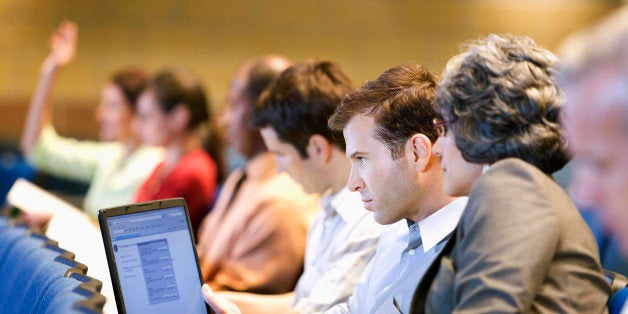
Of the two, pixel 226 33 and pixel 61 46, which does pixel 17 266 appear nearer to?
pixel 61 46

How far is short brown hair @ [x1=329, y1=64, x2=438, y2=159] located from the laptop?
54 cm

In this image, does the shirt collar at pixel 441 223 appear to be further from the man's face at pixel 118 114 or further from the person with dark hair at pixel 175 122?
the man's face at pixel 118 114

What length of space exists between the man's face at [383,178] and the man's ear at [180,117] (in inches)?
86.2

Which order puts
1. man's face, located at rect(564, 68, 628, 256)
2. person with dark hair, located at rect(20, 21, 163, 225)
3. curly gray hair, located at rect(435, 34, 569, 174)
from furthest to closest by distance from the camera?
person with dark hair, located at rect(20, 21, 163, 225) → curly gray hair, located at rect(435, 34, 569, 174) → man's face, located at rect(564, 68, 628, 256)

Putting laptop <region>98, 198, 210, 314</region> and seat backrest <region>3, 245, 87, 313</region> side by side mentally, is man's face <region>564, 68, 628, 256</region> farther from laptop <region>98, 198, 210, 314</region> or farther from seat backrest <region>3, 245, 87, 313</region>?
seat backrest <region>3, 245, 87, 313</region>

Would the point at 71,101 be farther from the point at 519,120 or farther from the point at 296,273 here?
the point at 519,120

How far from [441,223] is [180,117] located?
2415 millimetres

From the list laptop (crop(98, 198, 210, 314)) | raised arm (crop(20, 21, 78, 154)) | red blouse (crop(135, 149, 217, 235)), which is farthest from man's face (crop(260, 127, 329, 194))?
raised arm (crop(20, 21, 78, 154))

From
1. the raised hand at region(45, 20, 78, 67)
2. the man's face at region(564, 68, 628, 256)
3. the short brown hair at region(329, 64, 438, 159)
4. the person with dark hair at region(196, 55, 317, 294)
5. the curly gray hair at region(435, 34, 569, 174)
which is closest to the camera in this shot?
the man's face at region(564, 68, 628, 256)

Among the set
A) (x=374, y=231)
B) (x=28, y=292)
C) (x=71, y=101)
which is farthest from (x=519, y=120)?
(x=71, y=101)

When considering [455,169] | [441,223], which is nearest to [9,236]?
[441,223]

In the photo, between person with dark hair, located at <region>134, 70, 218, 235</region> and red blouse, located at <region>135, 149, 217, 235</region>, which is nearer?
red blouse, located at <region>135, 149, 217, 235</region>

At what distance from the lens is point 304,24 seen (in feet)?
26.6

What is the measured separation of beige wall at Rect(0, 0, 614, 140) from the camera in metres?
7.41
